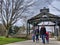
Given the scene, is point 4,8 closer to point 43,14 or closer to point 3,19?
point 3,19

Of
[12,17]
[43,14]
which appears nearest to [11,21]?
[12,17]

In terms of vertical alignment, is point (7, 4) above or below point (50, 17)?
above

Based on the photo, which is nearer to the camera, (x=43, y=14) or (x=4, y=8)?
(x=43, y=14)

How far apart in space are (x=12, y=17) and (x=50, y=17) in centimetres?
882

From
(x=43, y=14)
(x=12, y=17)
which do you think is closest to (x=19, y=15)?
(x=12, y=17)

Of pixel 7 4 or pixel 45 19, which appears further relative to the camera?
pixel 7 4

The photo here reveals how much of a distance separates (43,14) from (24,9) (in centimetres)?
711

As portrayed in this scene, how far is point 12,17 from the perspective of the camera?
139ft

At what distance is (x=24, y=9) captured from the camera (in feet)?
139

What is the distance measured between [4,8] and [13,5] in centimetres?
173

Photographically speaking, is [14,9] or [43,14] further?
[14,9]

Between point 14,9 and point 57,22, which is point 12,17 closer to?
point 14,9

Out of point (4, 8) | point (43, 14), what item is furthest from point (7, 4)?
point (43, 14)

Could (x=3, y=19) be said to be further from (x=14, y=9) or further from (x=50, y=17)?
(x=50, y=17)
